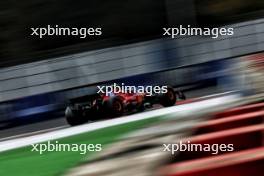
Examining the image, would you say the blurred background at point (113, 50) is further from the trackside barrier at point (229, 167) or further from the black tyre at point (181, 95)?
the trackside barrier at point (229, 167)

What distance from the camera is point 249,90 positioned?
381 cm

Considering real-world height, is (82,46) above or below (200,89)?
above

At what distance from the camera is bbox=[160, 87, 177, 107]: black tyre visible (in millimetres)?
8986

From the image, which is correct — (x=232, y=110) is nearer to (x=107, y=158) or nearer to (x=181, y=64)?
(x=107, y=158)

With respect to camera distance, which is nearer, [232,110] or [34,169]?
[232,110]

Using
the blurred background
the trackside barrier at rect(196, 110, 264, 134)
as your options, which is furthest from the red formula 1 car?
Answer: the trackside barrier at rect(196, 110, 264, 134)

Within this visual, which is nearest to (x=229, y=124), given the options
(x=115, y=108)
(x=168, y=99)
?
(x=115, y=108)

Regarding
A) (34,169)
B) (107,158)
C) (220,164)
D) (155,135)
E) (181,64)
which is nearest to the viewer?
(220,164)

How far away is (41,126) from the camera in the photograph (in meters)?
10.0

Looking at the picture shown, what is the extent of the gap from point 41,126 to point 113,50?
94.5 inches

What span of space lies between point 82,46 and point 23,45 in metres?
1.52

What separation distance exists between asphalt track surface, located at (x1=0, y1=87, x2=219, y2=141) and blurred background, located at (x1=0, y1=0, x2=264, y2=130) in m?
0.04

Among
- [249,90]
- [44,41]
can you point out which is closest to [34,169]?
[249,90]

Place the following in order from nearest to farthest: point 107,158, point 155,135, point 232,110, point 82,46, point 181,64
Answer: point 107,158 < point 155,135 < point 232,110 < point 181,64 < point 82,46
